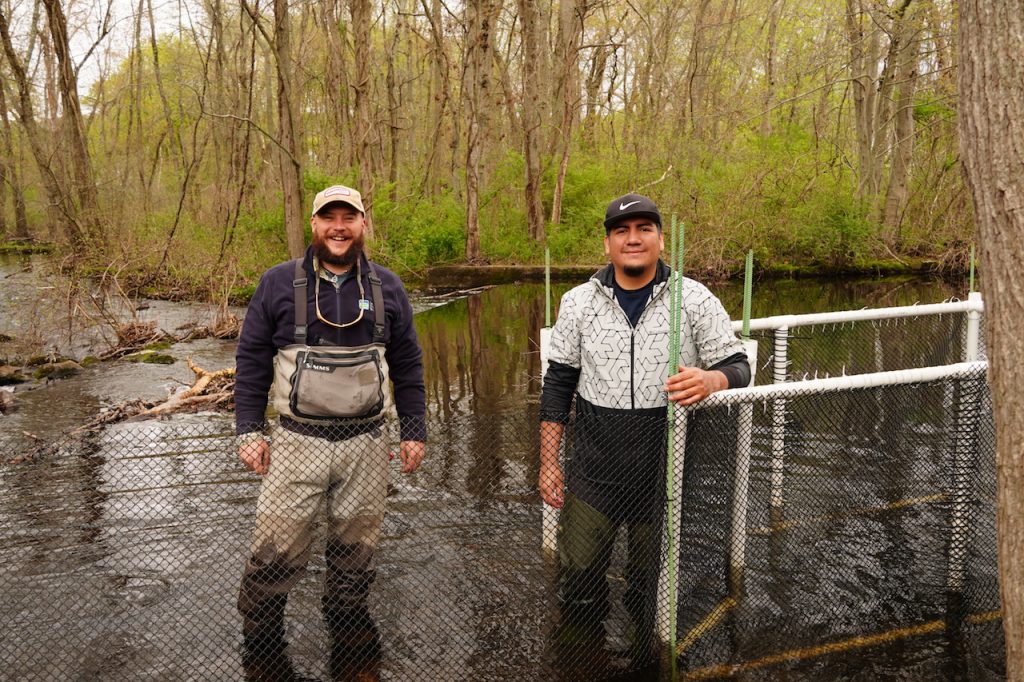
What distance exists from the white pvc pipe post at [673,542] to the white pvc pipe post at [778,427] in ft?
3.25

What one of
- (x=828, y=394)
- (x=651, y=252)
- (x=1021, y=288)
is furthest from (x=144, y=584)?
(x=1021, y=288)

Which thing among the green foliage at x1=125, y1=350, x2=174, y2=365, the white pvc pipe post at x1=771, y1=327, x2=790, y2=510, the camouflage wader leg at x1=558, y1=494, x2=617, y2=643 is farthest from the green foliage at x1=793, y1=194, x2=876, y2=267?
the camouflage wader leg at x1=558, y1=494, x2=617, y2=643

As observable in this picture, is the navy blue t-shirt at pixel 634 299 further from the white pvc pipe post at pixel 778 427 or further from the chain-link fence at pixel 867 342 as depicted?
the chain-link fence at pixel 867 342

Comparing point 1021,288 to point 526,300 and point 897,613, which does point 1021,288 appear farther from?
point 526,300

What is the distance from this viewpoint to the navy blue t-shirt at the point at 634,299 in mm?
3445

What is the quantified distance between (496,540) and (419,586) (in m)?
0.72

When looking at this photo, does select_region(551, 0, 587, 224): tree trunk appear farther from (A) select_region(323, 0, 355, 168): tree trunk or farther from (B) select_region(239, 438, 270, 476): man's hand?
(B) select_region(239, 438, 270, 476): man's hand

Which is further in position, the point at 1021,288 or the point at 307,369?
the point at 307,369

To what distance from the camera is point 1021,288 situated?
2.29m

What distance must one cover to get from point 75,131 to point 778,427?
62.6ft

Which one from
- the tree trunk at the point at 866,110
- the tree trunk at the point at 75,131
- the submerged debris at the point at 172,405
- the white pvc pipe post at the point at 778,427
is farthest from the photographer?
the tree trunk at the point at 866,110

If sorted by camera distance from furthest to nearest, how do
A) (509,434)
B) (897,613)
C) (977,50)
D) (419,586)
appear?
1. (509,434)
2. (419,586)
3. (897,613)
4. (977,50)

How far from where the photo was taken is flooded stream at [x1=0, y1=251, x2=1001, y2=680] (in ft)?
12.4

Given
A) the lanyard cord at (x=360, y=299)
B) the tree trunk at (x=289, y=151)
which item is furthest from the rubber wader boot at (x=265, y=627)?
the tree trunk at (x=289, y=151)
